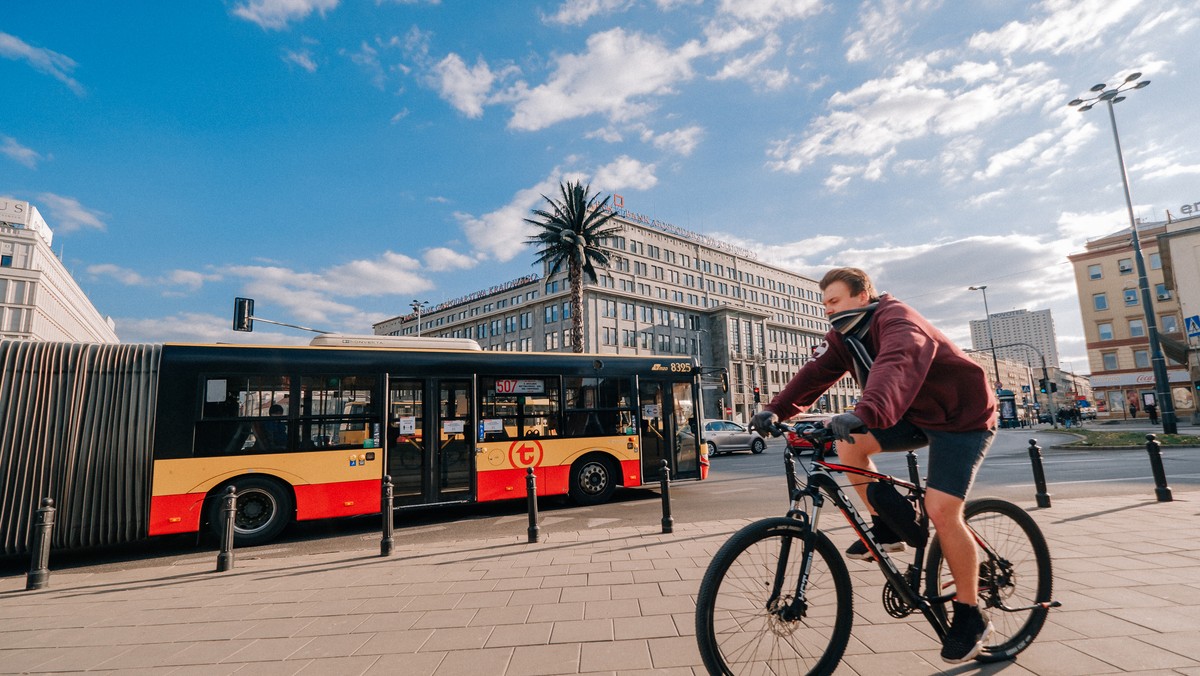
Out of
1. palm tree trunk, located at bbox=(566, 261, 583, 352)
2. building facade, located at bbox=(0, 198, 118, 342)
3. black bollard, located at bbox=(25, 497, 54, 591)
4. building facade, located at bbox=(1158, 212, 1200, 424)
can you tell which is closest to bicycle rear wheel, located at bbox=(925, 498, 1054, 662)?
black bollard, located at bbox=(25, 497, 54, 591)

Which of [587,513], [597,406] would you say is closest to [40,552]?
[587,513]

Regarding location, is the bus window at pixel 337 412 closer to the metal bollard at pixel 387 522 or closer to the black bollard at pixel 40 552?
the metal bollard at pixel 387 522

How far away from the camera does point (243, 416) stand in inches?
316

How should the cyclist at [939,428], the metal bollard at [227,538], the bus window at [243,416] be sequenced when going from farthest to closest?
the bus window at [243,416], the metal bollard at [227,538], the cyclist at [939,428]

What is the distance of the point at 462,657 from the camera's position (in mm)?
3336

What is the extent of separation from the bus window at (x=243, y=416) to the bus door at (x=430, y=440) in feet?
5.13

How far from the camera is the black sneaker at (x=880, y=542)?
8.80 ft

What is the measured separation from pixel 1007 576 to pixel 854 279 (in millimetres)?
1750

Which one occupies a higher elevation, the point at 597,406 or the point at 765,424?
the point at 597,406

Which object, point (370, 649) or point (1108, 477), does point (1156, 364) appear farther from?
point (370, 649)

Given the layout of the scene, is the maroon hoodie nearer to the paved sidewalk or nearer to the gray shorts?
→ the gray shorts

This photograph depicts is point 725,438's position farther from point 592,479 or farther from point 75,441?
point 75,441

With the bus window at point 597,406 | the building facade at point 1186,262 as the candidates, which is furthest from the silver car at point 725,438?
the building facade at point 1186,262

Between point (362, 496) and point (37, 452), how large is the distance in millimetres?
3958
